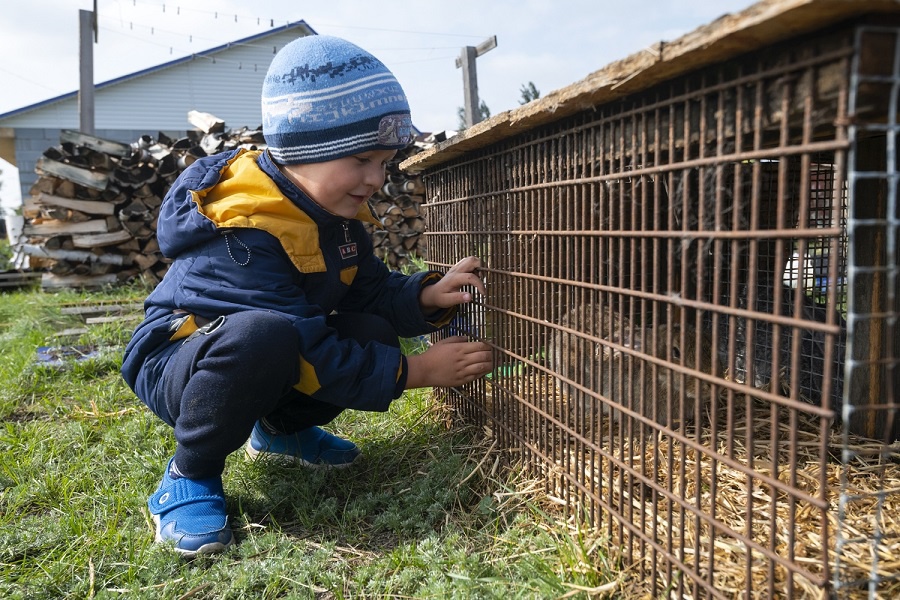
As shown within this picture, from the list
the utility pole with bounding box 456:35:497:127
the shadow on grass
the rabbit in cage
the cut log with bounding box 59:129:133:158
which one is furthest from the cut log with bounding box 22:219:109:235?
the rabbit in cage

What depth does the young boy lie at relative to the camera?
1824mm

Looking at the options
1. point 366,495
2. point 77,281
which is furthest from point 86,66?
point 366,495

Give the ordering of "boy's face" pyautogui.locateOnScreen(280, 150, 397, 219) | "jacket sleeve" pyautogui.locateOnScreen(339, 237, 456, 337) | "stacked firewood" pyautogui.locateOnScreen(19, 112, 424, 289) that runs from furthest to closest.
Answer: "stacked firewood" pyautogui.locateOnScreen(19, 112, 424, 289) < "jacket sleeve" pyautogui.locateOnScreen(339, 237, 456, 337) < "boy's face" pyautogui.locateOnScreen(280, 150, 397, 219)

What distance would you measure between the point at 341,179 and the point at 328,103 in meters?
0.23

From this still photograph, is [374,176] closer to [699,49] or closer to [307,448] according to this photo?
[307,448]

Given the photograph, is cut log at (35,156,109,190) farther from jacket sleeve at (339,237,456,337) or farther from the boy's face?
the boy's face

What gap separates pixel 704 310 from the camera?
1.28 m

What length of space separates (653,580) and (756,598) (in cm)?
20

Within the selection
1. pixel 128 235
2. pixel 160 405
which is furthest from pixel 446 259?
pixel 128 235

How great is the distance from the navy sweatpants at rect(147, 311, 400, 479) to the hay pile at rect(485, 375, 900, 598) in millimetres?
740

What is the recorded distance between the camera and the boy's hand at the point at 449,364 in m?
2.05

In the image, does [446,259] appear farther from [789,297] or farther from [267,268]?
[789,297]

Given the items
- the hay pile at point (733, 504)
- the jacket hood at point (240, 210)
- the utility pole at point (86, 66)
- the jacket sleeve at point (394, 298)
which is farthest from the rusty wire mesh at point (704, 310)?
the utility pole at point (86, 66)

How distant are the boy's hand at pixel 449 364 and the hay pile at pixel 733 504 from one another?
12 centimetres
